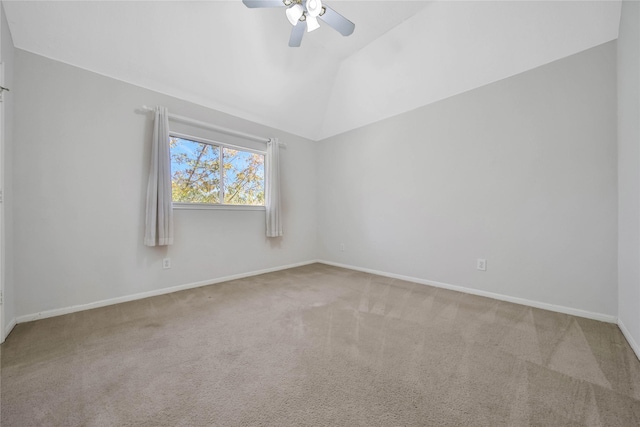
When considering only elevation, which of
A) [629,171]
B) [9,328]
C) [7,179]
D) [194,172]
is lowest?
[9,328]

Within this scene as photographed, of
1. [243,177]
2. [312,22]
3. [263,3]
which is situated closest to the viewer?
[263,3]

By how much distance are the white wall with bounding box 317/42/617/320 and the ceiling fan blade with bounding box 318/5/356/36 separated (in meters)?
1.49

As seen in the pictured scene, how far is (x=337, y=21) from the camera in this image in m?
2.09

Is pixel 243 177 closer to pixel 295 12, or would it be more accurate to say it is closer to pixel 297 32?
pixel 297 32

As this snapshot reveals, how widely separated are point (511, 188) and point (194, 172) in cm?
370

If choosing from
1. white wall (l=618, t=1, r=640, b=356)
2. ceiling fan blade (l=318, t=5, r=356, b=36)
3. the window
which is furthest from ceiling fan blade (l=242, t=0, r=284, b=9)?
white wall (l=618, t=1, r=640, b=356)

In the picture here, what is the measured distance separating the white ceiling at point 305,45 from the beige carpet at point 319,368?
2.44 metres

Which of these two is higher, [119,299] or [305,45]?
[305,45]

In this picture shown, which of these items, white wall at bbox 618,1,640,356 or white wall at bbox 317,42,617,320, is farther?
white wall at bbox 317,42,617,320

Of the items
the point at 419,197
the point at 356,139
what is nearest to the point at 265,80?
the point at 356,139

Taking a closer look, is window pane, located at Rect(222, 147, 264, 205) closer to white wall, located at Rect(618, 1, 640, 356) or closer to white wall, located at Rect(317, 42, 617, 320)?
white wall, located at Rect(317, 42, 617, 320)

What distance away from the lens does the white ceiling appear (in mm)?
2049

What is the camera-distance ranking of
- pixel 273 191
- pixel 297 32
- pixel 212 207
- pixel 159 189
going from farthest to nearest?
pixel 273 191, pixel 212 207, pixel 159 189, pixel 297 32

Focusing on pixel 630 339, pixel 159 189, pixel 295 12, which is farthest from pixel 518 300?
pixel 159 189
